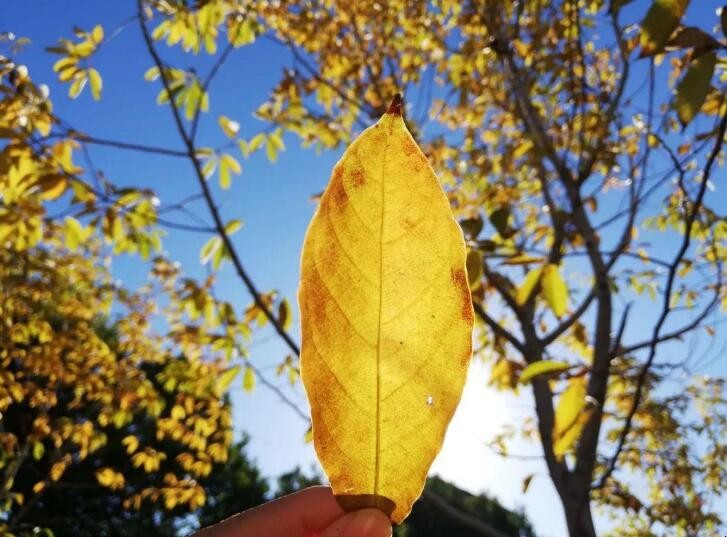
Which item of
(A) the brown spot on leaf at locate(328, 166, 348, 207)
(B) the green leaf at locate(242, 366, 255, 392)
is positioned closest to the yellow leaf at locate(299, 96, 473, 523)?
(A) the brown spot on leaf at locate(328, 166, 348, 207)

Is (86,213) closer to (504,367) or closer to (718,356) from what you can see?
(504,367)

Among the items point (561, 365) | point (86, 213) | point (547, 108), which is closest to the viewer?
point (561, 365)

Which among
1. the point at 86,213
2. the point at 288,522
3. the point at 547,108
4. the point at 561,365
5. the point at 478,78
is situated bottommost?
the point at 288,522

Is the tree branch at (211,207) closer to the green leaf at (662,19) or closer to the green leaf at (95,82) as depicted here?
the green leaf at (95,82)

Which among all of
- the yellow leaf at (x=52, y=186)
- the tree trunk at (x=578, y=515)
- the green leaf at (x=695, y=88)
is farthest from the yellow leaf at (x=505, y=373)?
the yellow leaf at (x=52, y=186)

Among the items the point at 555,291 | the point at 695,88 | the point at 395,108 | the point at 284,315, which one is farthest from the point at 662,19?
the point at 284,315

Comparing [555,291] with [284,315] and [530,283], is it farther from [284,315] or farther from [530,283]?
[284,315]

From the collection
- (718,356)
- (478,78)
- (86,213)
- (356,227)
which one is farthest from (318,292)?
(478,78)
